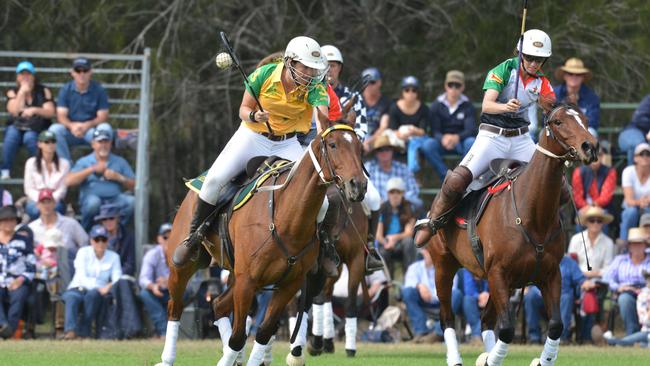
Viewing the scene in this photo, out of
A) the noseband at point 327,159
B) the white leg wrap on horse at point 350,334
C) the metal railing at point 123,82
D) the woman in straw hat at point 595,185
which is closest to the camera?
the noseband at point 327,159

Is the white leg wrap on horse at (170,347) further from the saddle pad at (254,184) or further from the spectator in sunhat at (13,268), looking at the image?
the spectator in sunhat at (13,268)

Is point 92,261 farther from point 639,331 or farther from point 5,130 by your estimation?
point 639,331

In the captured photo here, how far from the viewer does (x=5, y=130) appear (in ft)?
73.5

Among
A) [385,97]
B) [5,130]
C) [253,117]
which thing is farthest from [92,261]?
[253,117]

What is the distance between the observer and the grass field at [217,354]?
1500 cm

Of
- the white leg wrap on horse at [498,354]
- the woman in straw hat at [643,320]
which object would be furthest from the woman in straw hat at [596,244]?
the white leg wrap on horse at [498,354]

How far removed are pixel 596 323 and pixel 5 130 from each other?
9456mm

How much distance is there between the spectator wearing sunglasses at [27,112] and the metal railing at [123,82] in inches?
23.2

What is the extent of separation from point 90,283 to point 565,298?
247 inches

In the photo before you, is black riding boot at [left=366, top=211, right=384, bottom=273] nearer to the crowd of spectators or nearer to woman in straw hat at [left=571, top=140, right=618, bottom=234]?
the crowd of spectators

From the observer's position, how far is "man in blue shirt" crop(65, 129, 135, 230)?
20.8 metres

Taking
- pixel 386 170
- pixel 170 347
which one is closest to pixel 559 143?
pixel 170 347

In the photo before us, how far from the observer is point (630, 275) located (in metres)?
18.7

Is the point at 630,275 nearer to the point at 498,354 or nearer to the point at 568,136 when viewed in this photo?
the point at 498,354
